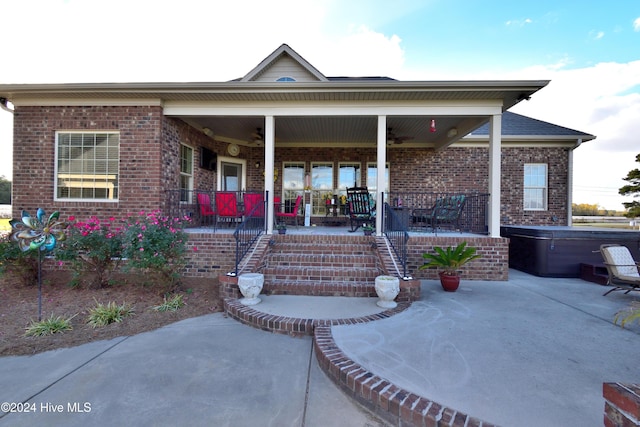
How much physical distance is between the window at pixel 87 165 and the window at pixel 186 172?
1287 mm

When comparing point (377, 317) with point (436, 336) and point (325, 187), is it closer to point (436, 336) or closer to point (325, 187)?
point (436, 336)

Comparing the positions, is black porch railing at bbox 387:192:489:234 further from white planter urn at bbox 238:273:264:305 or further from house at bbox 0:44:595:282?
white planter urn at bbox 238:273:264:305

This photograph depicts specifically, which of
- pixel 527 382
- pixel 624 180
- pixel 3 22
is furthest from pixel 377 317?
pixel 624 180

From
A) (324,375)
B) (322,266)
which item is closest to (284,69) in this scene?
(322,266)

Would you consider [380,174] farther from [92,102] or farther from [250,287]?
[92,102]

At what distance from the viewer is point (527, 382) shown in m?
2.08

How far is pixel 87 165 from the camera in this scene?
6.05 m

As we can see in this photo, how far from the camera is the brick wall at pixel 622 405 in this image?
3.79 feet

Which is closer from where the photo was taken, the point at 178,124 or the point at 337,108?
the point at 337,108

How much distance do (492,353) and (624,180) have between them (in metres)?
16.7

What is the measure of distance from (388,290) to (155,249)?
10.8 feet

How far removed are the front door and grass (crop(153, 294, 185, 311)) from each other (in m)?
4.99

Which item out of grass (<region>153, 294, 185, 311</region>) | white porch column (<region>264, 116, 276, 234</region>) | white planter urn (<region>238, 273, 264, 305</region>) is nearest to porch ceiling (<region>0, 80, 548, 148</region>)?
white porch column (<region>264, 116, 276, 234</region>)

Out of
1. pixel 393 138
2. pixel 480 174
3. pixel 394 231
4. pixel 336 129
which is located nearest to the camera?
pixel 394 231
